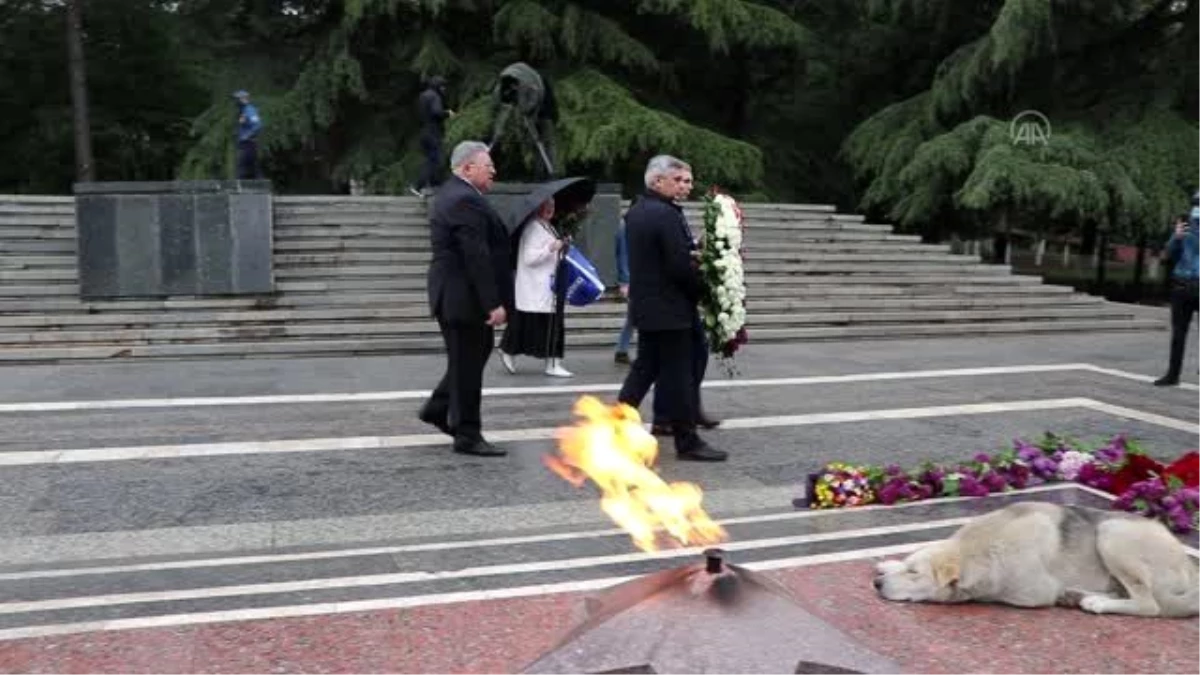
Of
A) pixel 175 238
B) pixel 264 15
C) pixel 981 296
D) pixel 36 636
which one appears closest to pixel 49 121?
pixel 264 15

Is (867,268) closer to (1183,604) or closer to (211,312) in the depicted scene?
(211,312)

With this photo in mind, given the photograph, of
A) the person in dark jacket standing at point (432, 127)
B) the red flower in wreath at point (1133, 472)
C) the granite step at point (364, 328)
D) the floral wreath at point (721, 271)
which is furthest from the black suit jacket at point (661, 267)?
the person in dark jacket standing at point (432, 127)

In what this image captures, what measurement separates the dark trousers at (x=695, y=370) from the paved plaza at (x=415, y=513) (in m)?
0.47

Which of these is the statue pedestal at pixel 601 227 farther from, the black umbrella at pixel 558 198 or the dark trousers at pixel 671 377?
the dark trousers at pixel 671 377

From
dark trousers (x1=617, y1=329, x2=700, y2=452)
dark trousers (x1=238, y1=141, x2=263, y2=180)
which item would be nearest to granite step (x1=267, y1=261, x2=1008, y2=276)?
dark trousers (x1=238, y1=141, x2=263, y2=180)

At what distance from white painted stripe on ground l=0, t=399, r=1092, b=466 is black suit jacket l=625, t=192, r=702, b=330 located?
56.5 inches

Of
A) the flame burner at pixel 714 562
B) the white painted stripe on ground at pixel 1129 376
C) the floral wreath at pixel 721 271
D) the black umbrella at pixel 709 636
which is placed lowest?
the white painted stripe on ground at pixel 1129 376

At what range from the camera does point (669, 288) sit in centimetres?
712

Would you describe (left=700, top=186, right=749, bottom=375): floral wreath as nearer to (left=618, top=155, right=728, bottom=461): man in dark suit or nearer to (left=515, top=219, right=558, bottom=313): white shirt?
(left=618, top=155, right=728, bottom=461): man in dark suit

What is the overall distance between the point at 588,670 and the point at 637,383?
16.4ft

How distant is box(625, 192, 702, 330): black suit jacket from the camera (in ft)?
23.0

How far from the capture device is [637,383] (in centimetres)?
755

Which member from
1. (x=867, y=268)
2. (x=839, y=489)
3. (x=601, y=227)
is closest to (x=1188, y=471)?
(x=839, y=489)

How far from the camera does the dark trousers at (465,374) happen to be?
714 centimetres
